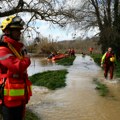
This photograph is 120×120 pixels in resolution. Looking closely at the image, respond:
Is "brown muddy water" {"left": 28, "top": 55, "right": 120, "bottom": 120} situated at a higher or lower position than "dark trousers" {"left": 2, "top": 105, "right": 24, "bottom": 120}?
lower

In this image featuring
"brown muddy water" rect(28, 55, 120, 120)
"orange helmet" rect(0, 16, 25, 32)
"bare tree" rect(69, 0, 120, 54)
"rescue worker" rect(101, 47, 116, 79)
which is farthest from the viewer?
"bare tree" rect(69, 0, 120, 54)

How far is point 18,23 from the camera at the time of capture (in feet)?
16.9

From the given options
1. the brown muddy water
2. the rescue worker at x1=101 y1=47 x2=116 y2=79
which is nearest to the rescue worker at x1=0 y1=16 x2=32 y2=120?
the brown muddy water

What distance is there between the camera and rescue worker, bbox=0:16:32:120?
499 centimetres

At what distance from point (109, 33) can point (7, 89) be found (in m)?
31.6

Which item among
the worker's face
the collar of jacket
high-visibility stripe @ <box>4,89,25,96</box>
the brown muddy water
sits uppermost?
the worker's face

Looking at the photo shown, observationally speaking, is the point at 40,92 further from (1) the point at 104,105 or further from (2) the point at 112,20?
(2) the point at 112,20

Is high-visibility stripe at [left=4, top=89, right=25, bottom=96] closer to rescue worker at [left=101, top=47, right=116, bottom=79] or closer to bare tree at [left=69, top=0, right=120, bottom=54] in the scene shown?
rescue worker at [left=101, top=47, right=116, bottom=79]

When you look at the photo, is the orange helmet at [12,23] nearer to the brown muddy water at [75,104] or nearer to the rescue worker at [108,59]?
the brown muddy water at [75,104]

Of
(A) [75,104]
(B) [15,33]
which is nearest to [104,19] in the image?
(A) [75,104]

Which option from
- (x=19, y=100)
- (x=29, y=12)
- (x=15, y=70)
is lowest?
(x=19, y=100)

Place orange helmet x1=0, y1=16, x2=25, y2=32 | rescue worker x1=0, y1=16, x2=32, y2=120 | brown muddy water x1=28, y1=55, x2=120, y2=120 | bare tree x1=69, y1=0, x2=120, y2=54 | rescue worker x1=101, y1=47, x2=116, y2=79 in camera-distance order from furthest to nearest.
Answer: bare tree x1=69, y1=0, x2=120, y2=54 < rescue worker x1=101, y1=47, x2=116, y2=79 < brown muddy water x1=28, y1=55, x2=120, y2=120 < orange helmet x1=0, y1=16, x2=25, y2=32 < rescue worker x1=0, y1=16, x2=32, y2=120

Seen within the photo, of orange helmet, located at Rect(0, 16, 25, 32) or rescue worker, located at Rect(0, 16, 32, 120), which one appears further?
orange helmet, located at Rect(0, 16, 25, 32)

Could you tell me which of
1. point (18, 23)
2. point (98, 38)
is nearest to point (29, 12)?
point (18, 23)
